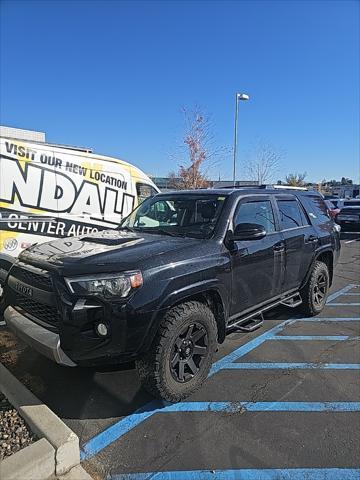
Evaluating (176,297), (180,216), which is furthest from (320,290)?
(176,297)

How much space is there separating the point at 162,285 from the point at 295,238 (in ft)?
8.27

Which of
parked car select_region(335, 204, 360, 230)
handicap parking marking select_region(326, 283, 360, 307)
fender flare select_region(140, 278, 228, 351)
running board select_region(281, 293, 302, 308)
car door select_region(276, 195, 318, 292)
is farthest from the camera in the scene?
parked car select_region(335, 204, 360, 230)

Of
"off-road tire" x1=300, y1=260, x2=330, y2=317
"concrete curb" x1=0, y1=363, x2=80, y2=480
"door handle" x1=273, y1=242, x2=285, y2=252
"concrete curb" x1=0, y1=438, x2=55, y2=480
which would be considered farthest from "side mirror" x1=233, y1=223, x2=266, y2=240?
"concrete curb" x1=0, y1=438, x2=55, y2=480

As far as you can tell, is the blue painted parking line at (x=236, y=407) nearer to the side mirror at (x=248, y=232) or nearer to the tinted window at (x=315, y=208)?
the side mirror at (x=248, y=232)

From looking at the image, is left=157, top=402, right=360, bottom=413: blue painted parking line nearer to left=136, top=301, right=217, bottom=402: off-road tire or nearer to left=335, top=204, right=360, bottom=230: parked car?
left=136, top=301, right=217, bottom=402: off-road tire

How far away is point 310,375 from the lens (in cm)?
379

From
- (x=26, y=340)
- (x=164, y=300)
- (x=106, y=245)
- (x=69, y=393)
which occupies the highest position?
(x=106, y=245)

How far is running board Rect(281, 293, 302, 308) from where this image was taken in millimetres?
4941

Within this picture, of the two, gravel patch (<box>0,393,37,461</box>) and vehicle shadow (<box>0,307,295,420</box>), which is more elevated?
gravel patch (<box>0,393,37,461</box>)

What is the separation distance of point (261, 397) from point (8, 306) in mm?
2531

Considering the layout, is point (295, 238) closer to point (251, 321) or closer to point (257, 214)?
point (257, 214)

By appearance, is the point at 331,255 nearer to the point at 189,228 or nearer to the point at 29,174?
the point at 189,228

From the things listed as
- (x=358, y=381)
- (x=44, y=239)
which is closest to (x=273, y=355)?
(x=358, y=381)

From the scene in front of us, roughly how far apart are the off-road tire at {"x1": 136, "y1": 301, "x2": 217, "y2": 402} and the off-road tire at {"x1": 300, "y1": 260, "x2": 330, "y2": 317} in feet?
8.30
